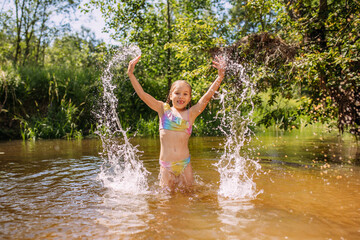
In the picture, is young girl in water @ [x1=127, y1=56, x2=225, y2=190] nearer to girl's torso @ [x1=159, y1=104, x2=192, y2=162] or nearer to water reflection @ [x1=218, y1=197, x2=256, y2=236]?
girl's torso @ [x1=159, y1=104, x2=192, y2=162]

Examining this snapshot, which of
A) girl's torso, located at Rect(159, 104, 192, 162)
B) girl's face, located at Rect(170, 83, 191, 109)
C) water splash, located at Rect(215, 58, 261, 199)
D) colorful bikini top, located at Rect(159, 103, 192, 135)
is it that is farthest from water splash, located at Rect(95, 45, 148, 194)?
water splash, located at Rect(215, 58, 261, 199)

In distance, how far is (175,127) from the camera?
3.98m

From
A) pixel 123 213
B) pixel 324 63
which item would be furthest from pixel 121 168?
pixel 324 63

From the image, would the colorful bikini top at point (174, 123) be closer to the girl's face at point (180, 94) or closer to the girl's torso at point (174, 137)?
the girl's torso at point (174, 137)

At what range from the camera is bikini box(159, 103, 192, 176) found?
3926 millimetres

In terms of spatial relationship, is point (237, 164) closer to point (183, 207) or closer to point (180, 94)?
point (180, 94)

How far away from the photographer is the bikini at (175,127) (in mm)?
3926

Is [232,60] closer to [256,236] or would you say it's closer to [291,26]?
[291,26]

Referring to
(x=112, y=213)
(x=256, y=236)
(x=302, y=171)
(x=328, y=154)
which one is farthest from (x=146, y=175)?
(x=328, y=154)

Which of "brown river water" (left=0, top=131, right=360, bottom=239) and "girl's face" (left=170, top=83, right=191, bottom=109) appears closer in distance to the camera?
"brown river water" (left=0, top=131, right=360, bottom=239)

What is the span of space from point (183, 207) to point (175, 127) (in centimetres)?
108

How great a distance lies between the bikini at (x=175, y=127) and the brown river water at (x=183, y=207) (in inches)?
12.2

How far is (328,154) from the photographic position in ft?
22.4

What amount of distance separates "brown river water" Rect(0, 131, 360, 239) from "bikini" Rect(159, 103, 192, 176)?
12.2 inches
